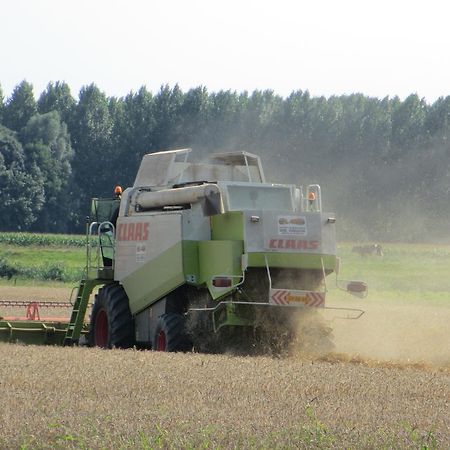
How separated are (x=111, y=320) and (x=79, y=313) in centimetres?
117

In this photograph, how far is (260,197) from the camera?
→ 54.0 feet

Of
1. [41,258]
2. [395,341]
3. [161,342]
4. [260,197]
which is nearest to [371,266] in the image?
[41,258]

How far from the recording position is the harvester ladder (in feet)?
60.1

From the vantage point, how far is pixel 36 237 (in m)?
64.2

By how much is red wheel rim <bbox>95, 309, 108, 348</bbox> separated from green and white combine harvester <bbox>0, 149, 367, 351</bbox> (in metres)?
0.03

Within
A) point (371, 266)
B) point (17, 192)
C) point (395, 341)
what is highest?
point (17, 192)

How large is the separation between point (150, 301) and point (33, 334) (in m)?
2.64

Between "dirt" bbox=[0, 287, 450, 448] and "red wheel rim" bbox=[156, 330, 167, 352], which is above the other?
"dirt" bbox=[0, 287, 450, 448]

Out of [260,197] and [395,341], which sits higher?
[260,197]

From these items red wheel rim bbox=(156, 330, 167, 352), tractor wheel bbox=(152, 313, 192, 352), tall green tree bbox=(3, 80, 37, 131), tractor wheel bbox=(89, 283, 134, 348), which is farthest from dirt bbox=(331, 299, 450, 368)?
tall green tree bbox=(3, 80, 37, 131)

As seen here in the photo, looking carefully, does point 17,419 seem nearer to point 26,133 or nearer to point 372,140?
point 372,140

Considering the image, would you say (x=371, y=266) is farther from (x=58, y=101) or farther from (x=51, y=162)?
(x=58, y=101)

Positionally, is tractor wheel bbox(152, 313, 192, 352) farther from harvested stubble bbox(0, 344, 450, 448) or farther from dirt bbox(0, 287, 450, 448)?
harvested stubble bbox(0, 344, 450, 448)

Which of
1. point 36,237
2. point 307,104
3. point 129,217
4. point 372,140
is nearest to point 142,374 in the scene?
point 129,217
